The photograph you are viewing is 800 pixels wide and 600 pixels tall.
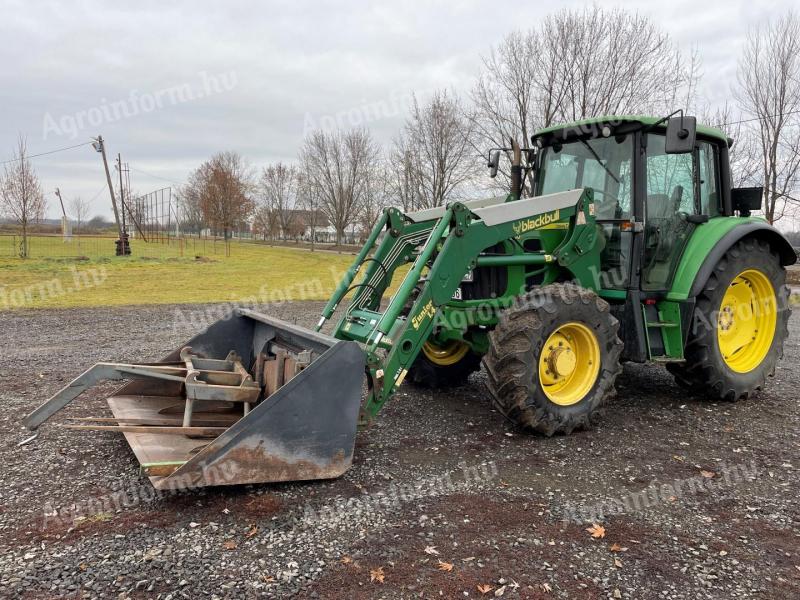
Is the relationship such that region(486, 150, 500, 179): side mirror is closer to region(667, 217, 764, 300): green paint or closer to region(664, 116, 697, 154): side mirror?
region(664, 116, 697, 154): side mirror

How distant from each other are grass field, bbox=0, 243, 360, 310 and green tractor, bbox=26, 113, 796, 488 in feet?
31.1

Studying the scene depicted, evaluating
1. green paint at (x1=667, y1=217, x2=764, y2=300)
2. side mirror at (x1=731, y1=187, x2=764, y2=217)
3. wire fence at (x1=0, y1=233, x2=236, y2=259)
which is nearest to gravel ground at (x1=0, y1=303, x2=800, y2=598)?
green paint at (x1=667, y1=217, x2=764, y2=300)

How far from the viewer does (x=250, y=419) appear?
338 centimetres

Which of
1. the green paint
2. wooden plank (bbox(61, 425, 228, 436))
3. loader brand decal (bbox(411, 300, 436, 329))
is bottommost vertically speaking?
wooden plank (bbox(61, 425, 228, 436))

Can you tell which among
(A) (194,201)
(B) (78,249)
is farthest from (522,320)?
(A) (194,201)

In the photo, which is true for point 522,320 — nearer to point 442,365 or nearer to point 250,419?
point 442,365

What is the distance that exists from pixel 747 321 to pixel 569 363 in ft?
8.85

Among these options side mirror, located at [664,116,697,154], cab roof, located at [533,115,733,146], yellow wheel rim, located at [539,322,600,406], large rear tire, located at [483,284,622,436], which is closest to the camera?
large rear tire, located at [483,284,622,436]

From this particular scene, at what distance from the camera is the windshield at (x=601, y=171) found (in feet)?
17.4

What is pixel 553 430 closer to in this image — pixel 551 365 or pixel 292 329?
pixel 551 365

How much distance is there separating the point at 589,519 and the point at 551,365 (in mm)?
1403

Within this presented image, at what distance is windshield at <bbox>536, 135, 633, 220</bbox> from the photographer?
17.4ft

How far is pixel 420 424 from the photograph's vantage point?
5039mm

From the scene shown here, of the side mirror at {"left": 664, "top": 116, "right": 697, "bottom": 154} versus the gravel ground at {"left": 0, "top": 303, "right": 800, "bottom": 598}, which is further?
the side mirror at {"left": 664, "top": 116, "right": 697, "bottom": 154}
